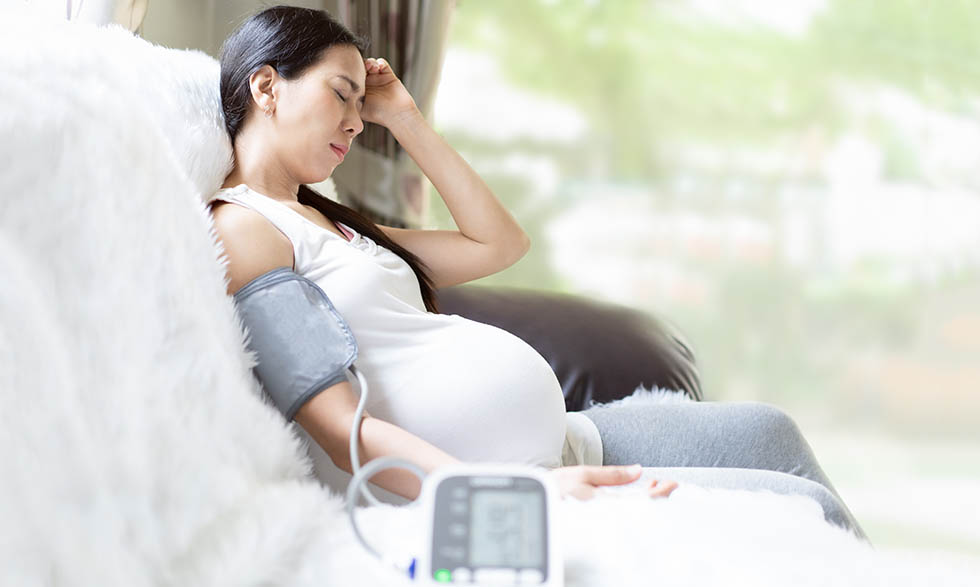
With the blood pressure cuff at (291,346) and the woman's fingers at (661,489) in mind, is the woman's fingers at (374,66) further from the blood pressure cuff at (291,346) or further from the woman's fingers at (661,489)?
the woman's fingers at (661,489)

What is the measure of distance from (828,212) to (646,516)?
9.37 ft

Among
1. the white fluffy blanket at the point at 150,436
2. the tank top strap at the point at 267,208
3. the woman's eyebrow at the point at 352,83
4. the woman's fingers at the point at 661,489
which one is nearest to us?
the white fluffy blanket at the point at 150,436

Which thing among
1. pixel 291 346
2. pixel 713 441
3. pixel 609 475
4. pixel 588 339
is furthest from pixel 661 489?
pixel 588 339

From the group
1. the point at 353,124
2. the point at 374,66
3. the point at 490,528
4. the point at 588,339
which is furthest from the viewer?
the point at 588,339

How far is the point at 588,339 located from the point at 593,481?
0.83 m

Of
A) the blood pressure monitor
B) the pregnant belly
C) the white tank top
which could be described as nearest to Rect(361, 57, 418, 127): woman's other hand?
the white tank top

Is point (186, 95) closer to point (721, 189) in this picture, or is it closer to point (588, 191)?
point (588, 191)

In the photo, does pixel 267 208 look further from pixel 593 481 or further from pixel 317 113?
pixel 593 481

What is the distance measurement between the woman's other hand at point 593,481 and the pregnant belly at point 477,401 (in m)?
0.15

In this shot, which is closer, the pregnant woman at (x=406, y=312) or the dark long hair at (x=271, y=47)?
the pregnant woman at (x=406, y=312)

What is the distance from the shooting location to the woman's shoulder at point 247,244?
949 mm

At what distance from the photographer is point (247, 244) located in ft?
3.18

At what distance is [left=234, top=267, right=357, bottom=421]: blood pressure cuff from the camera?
Result: 91 centimetres

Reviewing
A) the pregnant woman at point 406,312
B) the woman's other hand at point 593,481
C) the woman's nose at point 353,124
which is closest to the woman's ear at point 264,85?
the pregnant woman at point 406,312
